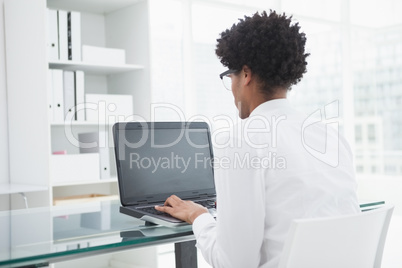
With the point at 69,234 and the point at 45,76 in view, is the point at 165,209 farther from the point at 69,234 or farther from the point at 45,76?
the point at 45,76

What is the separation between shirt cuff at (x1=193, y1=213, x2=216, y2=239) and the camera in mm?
1370

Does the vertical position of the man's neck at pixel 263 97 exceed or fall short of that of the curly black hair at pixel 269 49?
it falls short

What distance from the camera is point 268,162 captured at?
1220 millimetres

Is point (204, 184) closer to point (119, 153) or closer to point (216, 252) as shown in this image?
point (119, 153)

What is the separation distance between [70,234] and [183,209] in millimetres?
333

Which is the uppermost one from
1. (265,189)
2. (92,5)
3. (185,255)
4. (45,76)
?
(92,5)

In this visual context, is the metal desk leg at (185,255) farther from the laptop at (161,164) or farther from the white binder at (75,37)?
the white binder at (75,37)

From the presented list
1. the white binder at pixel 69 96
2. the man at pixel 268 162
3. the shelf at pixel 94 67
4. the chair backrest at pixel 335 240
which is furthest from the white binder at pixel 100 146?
the chair backrest at pixel 335 240

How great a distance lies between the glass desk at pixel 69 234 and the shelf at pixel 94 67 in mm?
1441

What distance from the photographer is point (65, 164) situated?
Result: 121 inches

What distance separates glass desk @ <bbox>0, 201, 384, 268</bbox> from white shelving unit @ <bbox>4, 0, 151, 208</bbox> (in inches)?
44.6

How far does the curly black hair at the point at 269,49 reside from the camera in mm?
1376

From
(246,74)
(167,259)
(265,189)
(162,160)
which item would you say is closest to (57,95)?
(162,160)

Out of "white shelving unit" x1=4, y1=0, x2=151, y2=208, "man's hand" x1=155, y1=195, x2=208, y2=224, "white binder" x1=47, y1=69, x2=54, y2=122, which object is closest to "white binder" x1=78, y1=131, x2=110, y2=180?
"white shelving unit" x1=4, y1=0, x2=151, y2=208
